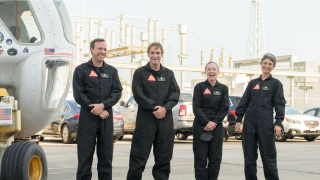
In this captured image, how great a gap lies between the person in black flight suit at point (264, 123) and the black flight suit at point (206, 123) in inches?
13.8

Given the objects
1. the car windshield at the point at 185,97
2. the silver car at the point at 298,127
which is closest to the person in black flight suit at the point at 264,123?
the car windshield at the point at 185,97

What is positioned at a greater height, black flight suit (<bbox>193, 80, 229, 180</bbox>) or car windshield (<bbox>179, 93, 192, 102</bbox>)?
car windshield (<bbox>179, 93, 192, 102</bbox>)

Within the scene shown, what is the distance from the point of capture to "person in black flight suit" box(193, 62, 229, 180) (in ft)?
22.8

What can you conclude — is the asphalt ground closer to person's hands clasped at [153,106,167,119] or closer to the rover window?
person's hands clasped at [153,106,167,119]

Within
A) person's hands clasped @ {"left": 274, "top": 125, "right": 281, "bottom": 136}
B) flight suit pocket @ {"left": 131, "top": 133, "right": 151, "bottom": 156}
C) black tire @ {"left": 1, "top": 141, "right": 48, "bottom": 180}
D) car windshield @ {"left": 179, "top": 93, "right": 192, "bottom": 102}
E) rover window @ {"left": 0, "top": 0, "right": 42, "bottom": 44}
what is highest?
rover window @ {"left": 0, "top": 0, "right": 42, "bottom": 44}

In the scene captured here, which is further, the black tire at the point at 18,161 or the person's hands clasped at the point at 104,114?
the black tire at the point at 18,161

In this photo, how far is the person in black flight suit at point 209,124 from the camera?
6945 millimetres

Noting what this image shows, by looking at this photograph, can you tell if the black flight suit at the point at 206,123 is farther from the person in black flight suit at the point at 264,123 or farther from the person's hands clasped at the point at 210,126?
the person in black flight suit at the point at 264,123

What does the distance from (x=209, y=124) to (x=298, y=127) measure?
12.0 meters

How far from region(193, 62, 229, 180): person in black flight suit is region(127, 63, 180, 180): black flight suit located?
1.84 feet

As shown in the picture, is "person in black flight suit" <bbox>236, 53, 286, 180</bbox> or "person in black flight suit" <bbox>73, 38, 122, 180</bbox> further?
"person in black flight suit" <bbox>236, 53, 286, 180</bbox>

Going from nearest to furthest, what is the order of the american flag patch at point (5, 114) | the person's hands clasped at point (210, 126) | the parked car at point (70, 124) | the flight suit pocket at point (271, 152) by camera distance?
the american flag patch at point (5, 114)
the flight suit pocket at point (271, 152)
the person's hands clasped at point (210, 126)
the parked car at point (70, 124)

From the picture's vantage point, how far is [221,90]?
23.7 feet

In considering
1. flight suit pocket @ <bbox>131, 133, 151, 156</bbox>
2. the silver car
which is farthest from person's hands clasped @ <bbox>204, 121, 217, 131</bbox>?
the silver car
